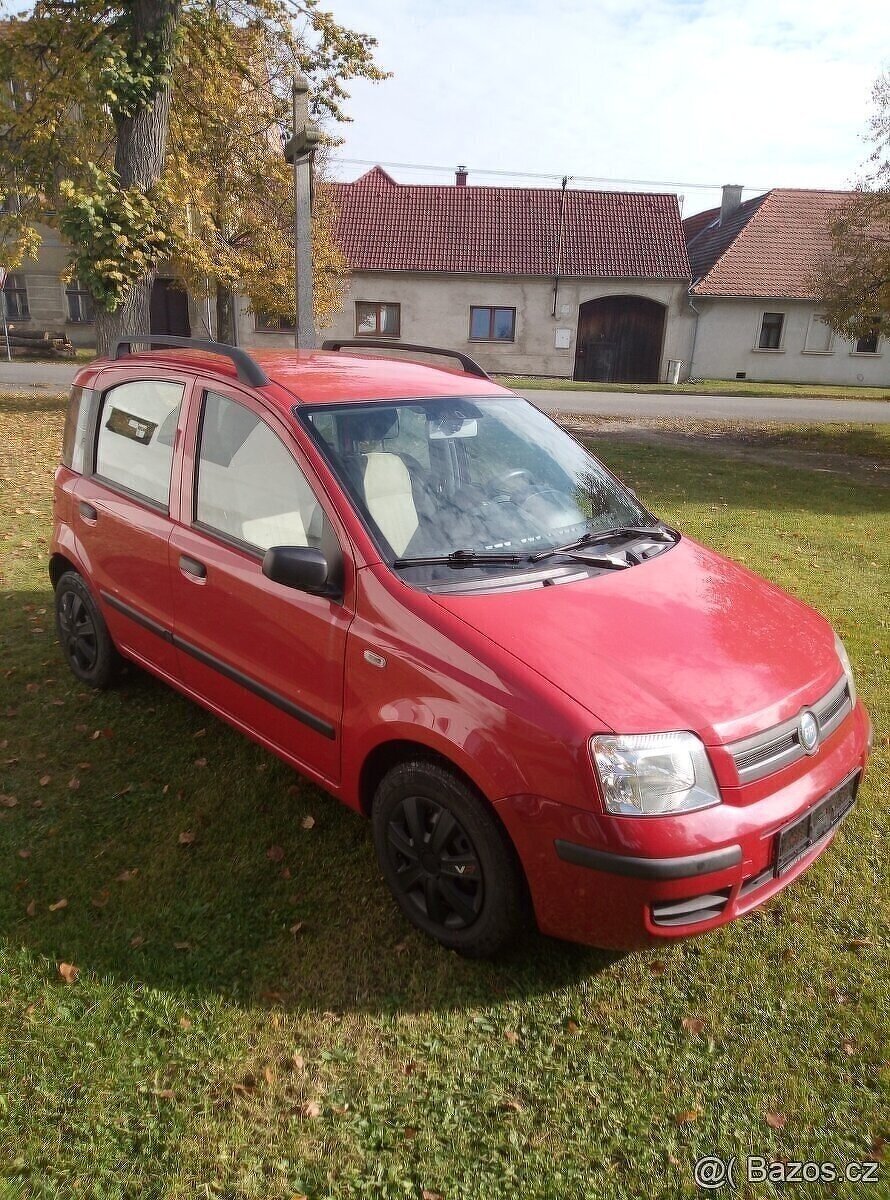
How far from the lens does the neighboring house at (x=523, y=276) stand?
32781 millimetres

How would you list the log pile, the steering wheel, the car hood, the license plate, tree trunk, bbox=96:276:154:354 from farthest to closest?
the log pile, tree trunk, bbox=96:276:154:354, the steering wheel, the license plate, the car hood

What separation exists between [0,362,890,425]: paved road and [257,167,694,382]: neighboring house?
7.94 metres

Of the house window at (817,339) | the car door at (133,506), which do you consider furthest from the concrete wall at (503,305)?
the car door at (133,506)

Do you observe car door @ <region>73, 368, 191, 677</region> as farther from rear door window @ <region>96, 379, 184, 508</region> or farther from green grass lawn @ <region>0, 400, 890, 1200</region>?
green grass lawn @ <region>0, 400, 890, 1200</region>

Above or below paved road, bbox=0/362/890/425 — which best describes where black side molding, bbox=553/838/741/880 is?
above

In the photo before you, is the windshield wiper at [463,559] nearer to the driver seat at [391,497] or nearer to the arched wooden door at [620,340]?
the driver seat at [391,497]

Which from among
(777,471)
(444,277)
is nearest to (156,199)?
(777,471)

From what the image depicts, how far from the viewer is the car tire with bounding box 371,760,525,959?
268 cm

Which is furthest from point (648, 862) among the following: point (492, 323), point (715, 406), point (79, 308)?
point (79, 308)

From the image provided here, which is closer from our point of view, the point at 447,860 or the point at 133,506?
the point at 447,860

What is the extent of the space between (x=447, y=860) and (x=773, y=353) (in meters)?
35.7
